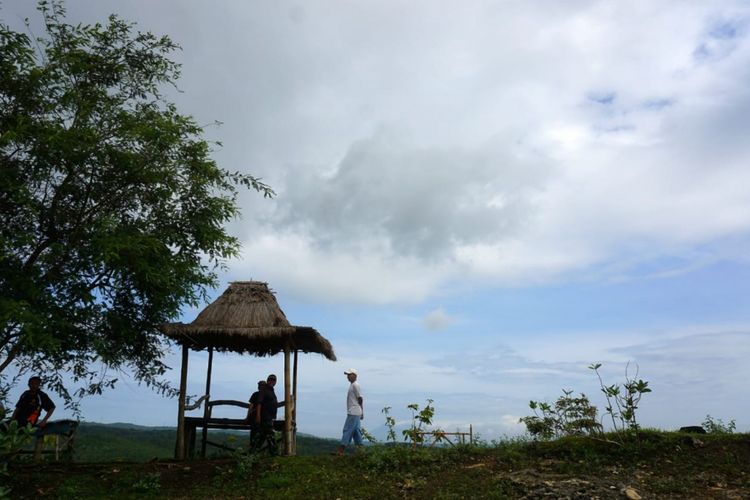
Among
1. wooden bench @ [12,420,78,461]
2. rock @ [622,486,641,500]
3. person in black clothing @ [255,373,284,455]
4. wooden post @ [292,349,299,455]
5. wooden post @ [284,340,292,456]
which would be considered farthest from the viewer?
wooden post @ [292,349,299,455]

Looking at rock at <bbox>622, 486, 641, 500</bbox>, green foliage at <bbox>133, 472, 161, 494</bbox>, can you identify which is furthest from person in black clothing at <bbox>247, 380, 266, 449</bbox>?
rock at <bbox>622, 486, 641, 500</bbox>

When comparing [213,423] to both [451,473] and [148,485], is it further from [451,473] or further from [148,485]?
[451,473]

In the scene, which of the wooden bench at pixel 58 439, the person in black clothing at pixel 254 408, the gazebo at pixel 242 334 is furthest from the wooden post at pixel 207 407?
the wooden bench at pixel 58 439

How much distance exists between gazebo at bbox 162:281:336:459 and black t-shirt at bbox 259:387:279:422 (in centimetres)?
58

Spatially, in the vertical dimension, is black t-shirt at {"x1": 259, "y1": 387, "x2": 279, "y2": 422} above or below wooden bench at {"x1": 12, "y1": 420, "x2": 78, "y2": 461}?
above

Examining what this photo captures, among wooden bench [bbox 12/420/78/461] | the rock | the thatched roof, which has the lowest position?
the rock

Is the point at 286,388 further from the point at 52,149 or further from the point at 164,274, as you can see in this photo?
the point at 52,149

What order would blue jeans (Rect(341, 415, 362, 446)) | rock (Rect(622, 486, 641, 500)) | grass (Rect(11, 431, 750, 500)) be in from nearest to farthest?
rock (Rect(622, 486, 641, 500)), grass (Rect(11, 431, 750, 500)), blue jeans (Rect(341, 415, 362, 446))

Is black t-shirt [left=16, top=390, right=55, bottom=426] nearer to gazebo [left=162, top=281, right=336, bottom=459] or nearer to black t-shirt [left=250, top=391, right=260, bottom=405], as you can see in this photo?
gazebo [left=162, top=281, right=336, bottom=459]

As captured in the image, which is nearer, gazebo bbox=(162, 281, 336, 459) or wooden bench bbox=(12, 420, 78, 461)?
wooden bench bbox=(12, 420, 78, 461)

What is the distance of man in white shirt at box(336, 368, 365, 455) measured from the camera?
1477 centimetres

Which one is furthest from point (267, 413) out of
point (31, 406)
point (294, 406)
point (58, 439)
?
point (31, 406)

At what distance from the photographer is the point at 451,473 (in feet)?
38.2

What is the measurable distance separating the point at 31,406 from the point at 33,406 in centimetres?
4
